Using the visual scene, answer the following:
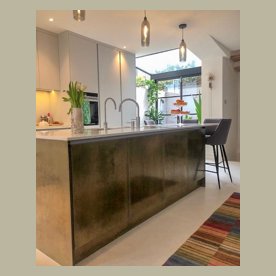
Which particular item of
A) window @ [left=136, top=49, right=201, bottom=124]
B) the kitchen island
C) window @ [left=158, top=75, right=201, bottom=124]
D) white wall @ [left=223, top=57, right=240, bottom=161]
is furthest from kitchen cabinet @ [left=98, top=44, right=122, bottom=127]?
the kitchen island

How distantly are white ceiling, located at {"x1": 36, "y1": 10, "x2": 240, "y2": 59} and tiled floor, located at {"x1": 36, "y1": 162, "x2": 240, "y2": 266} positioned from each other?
290 centimetres

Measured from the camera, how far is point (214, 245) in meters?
1.97

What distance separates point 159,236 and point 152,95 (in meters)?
5.67

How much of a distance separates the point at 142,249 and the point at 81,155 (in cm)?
94

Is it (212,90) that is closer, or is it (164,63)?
(212,90)

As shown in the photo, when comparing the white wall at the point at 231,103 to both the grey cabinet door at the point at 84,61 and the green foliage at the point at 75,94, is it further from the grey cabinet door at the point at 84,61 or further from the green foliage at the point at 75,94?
the green foliage at the point at 75,94

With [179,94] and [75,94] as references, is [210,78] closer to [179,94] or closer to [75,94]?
[179,94]

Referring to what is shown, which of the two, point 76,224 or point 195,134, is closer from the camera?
point 76,224

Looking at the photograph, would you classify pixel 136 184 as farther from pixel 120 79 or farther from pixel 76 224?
pixel 120 79

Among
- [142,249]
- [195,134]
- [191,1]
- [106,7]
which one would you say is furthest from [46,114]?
[142,249]

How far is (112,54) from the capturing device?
5.23 metres

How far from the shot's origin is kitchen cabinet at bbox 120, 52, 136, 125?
554cm

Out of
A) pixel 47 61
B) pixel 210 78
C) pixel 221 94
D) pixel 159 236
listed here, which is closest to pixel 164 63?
pixel 210 78

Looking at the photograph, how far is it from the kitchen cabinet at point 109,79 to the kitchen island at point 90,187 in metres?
2.84
